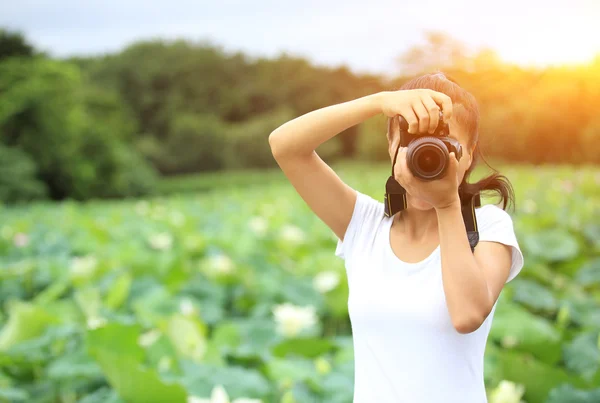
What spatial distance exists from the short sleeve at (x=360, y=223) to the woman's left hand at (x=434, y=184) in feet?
0.64

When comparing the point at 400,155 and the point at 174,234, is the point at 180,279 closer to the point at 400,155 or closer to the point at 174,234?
the point at 174,234

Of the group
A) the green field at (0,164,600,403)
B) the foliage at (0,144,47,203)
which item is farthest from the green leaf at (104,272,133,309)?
the foliage at (0,144,47,203)

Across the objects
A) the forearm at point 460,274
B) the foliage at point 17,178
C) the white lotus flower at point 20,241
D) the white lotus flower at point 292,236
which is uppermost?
the forearm at point 460,274

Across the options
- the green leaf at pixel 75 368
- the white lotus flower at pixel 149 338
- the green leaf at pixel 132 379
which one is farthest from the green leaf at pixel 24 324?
the green leaf at pixel 132 379

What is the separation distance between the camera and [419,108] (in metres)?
0.79

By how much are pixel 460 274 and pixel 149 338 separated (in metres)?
1.21

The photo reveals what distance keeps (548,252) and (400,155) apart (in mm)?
2820

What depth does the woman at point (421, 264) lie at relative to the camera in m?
0.79

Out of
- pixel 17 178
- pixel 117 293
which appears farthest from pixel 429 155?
pixel 17 178

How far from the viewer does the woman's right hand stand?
0.78m

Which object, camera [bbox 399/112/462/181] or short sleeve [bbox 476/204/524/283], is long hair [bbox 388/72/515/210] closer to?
short sleeve [bbox 476/204/524/283]

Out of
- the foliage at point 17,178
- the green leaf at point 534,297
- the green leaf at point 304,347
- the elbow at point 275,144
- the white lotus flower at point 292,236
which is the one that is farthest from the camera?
the foliage at point 17,178

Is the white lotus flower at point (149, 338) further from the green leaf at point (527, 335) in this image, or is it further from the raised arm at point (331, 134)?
the green leaf at point (527, 335)

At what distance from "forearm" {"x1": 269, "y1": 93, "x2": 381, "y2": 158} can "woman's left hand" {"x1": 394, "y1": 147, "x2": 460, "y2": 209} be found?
113mm
